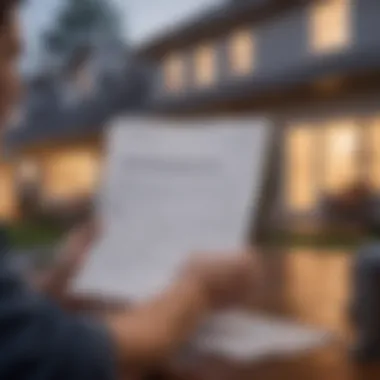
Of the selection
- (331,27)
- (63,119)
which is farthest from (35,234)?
(331,27)

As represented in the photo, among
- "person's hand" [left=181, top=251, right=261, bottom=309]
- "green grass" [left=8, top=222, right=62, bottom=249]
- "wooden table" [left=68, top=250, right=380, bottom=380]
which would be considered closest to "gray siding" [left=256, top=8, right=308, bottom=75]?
"wooden table" [left=68, top=250, right=380, bottom=380]

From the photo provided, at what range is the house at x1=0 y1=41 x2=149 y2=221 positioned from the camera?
1.30 meters

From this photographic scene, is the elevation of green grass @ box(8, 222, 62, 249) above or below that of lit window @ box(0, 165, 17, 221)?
below

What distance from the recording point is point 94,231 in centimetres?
69

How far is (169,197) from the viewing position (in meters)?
0.65

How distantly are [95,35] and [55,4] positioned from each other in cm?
9

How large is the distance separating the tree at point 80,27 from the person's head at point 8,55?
927 millimetres

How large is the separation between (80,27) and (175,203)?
0.80 m

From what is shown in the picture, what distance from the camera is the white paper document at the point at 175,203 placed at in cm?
59

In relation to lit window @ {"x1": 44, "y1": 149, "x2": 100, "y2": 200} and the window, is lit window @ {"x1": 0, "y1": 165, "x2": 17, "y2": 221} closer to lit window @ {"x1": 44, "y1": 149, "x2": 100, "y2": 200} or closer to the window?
lit window @ {"x1": 44, "y1": 149, "x2": 100, "y2": 200}

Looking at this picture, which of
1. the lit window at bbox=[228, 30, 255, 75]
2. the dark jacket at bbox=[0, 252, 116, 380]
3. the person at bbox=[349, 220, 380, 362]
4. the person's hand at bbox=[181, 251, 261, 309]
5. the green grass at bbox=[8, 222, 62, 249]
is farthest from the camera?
the lit window at bbox=[228, 30, 255, 75]

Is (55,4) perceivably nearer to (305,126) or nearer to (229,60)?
(229,60)

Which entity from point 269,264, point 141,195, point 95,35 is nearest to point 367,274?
point 141,195

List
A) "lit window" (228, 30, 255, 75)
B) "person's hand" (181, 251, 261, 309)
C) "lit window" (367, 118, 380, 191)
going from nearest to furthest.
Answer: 1. "person's hand" (181, 251, 261, 309)
2. "lit window" (367, 118, 380, 191)
3. "lit window" (228, 30, 255, 75)
